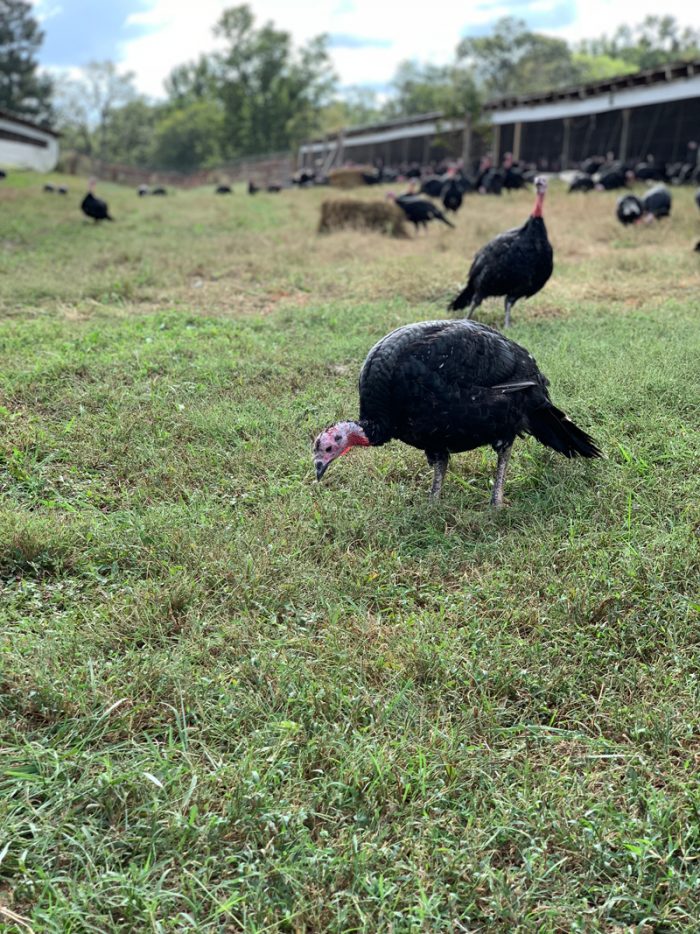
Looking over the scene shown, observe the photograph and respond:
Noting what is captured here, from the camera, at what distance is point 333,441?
160 inches

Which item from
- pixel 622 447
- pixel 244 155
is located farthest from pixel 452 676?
pixel 244 155

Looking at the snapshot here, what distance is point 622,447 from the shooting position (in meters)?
4.68

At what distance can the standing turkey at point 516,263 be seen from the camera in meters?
7.43

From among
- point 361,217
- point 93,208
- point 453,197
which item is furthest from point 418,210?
point 93,208

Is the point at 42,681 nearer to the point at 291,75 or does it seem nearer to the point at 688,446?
the point at 688,446

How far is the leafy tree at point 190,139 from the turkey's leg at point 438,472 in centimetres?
6597

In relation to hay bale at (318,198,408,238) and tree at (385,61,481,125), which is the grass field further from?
tree at (385,61,481,125)

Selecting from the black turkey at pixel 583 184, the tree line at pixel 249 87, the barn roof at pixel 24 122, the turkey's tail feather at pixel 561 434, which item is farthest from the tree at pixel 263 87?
the turkey's tail feather at pixel 561 434

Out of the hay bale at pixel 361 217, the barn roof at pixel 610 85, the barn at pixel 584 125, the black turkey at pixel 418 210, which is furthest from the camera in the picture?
the barn at pixel 584 125

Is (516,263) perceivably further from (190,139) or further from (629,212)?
(190,139)

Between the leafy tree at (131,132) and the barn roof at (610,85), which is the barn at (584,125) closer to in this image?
the barn roof at (610,85)

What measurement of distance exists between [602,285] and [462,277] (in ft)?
5.40

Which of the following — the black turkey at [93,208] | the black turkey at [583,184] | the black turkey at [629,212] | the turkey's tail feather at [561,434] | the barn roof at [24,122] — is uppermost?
the barn roof at [24,122]

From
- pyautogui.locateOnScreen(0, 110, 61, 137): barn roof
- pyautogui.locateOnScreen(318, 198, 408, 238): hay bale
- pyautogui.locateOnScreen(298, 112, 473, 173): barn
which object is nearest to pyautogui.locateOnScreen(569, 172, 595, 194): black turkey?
pyautogui.locateOnScreen(318, 198, 408, 238): hay bale
